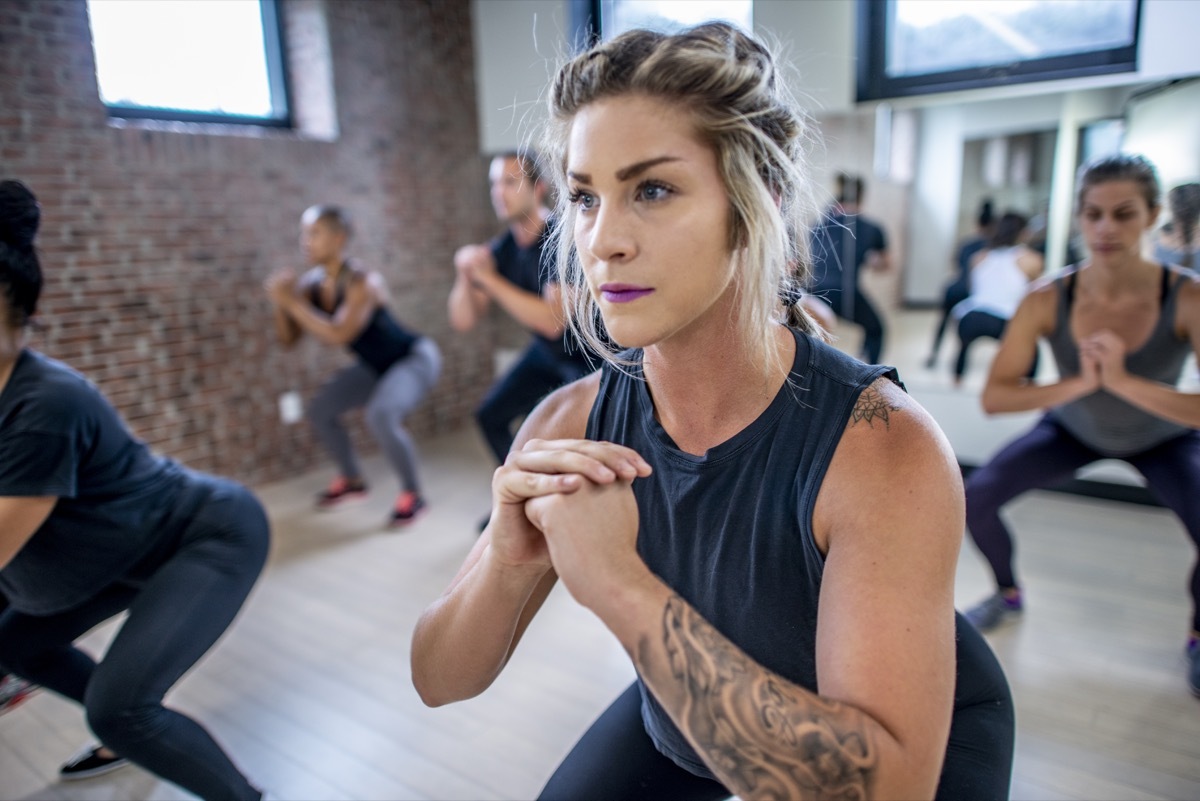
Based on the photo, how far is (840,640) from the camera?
794mm

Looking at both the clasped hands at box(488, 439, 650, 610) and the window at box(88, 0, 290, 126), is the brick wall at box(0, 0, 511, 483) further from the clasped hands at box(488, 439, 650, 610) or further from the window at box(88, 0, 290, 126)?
the clasped hands at box(488, 439, 650, 610)

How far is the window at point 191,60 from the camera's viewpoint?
10.4ft

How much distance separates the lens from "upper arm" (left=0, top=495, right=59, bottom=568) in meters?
1.37

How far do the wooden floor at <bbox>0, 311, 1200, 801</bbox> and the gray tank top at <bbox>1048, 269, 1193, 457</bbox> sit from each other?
613 millimetres

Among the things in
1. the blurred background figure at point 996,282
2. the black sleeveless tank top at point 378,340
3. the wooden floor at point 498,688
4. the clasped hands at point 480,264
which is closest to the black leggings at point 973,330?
the blurred background figure at point 996,282

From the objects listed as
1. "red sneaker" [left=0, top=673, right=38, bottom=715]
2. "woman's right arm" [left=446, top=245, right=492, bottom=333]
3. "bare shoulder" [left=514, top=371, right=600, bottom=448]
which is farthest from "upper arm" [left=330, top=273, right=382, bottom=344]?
"bare shoulder" [left=514, top=371, right=600, bottom=448]

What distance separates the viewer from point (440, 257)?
183 inches

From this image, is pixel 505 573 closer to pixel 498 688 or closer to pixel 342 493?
pixel 498 688

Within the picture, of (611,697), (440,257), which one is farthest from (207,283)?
(611,697)

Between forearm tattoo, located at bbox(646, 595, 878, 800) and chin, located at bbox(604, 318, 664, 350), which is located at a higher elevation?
chin, located at bbox(604, 318, 664, 350)

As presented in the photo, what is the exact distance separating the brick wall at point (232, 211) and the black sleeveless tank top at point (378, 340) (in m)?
0.50

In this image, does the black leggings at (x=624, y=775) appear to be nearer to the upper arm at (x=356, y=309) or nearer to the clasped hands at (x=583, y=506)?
the clasped hands at (x=583, y=506)

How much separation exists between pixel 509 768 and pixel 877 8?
9.69 ft

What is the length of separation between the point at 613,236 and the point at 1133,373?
6.40 feet
